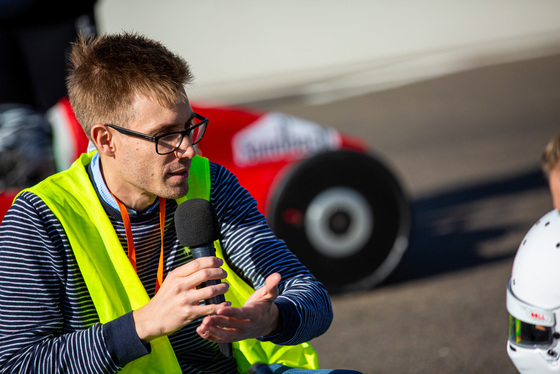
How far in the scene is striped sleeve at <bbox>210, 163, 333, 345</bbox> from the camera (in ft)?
7.13

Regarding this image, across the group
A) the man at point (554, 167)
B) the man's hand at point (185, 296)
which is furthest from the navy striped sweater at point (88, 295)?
the man at point (554, 167)

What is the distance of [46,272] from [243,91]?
10.4m

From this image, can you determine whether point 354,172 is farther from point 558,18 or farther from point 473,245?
point 558,18

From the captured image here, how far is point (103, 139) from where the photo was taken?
7.00 feet

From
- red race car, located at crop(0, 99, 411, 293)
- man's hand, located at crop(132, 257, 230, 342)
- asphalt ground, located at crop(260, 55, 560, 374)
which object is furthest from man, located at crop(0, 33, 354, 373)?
red race car, located at crop(0, 99, 411, 293)

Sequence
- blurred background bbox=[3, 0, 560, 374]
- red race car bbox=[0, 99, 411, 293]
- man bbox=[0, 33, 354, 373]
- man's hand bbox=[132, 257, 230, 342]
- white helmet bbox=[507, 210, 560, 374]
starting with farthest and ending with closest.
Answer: red race car bbox=[0, 99, 411, 293] < blurred background bbox=[3, 0, 560, 374] < white helmet bbox=[507, 210, 560, 374] < man bbox=[0, 33, 354, 373] < man's hand bbox=[132, 257, 230, 342]

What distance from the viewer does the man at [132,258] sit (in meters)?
1.89

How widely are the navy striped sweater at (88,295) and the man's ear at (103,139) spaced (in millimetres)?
156

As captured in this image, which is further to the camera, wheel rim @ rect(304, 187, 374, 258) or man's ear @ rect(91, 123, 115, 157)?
wheel rim @ rect(304, 187, 374, 258)

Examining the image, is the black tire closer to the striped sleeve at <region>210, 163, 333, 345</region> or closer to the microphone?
the striped sleeve at <region>210, 163, 333, 345</region>

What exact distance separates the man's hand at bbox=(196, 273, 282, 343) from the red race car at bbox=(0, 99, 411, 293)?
2442mm

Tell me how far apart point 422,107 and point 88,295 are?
844cm

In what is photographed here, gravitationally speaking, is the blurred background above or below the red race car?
below

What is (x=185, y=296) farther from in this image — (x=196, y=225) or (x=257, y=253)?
(x=257, y=253)
